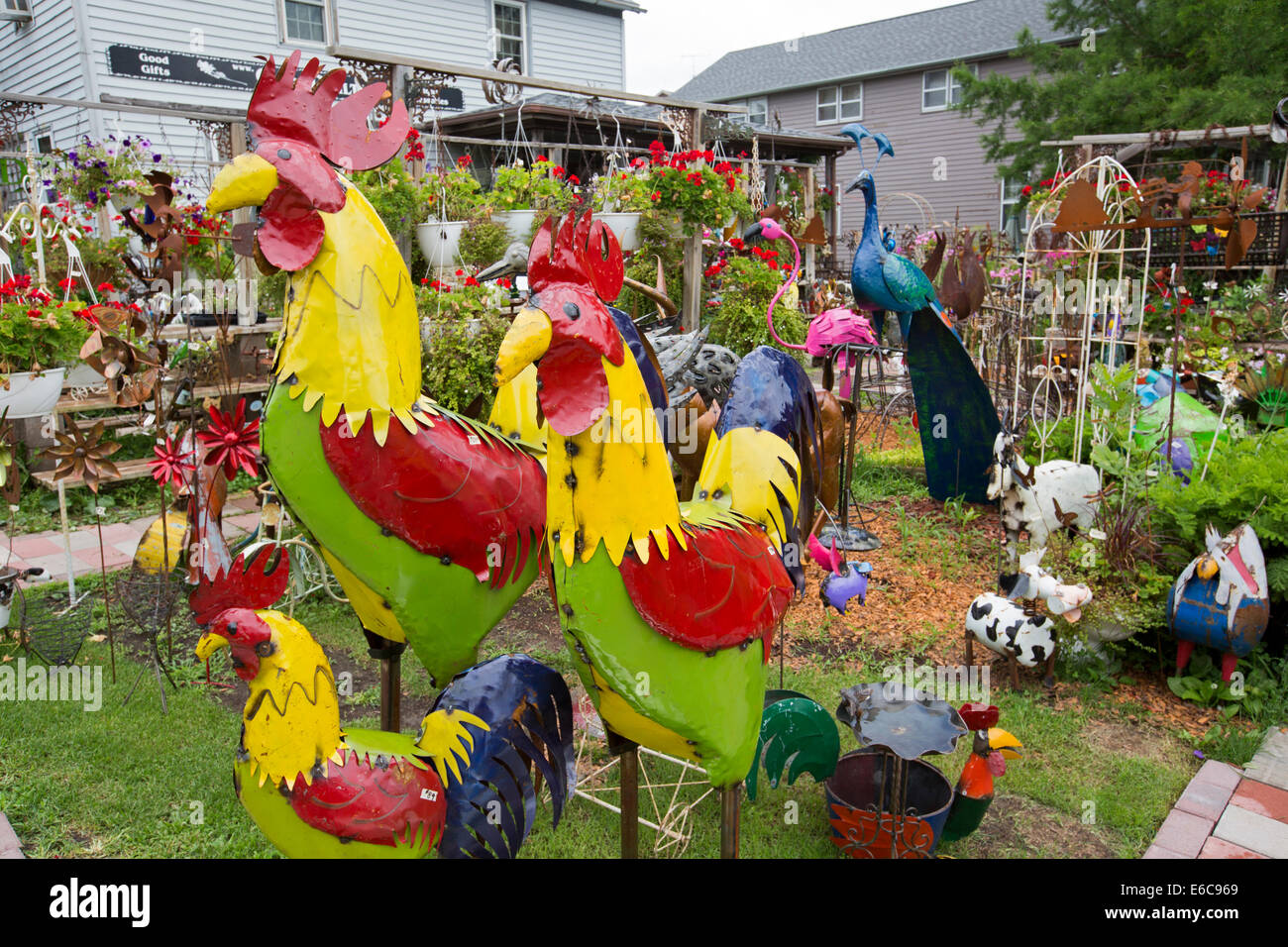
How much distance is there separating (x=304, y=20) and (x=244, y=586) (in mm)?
13651

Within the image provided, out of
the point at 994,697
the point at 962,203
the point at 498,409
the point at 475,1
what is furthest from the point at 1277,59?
the point at 498,409

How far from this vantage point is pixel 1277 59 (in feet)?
42.9

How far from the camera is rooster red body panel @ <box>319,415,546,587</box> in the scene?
2.47m

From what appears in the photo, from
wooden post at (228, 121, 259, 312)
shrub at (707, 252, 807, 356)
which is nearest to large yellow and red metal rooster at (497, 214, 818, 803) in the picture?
shrub at (707, 252, 807, 356)

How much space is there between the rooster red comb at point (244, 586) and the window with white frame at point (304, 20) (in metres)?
13.1

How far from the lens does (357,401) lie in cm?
244

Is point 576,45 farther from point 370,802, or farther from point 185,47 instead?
point 370,802

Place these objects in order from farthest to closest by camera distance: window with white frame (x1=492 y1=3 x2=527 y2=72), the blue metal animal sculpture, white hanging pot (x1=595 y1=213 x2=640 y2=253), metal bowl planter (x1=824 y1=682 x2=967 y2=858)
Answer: window with white frame (x1=492 y1=3 x2=527 y2=72), white hanging pot (x1=595 y1=213 x2=640 y2=253), the blue metal animal sculpture, metal bowl planter (x1=824 y1=682 x2=967 y2=858)

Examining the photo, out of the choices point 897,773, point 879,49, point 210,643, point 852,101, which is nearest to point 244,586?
point 210,643

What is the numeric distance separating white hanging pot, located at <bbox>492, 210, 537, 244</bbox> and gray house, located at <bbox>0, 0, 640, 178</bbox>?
5.07m

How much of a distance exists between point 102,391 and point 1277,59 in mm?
16332

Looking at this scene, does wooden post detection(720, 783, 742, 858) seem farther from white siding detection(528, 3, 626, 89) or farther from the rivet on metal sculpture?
white siding detection(528, 3, 626, 89)

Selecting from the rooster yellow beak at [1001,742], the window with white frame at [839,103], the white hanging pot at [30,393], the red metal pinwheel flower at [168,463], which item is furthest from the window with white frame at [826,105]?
the rooster yellow beak at [1001,742]

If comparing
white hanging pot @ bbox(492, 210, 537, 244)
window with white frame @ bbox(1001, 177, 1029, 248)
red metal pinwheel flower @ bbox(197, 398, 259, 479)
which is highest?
window with white frame @ bbox(1001, 177, 1029, 248)
